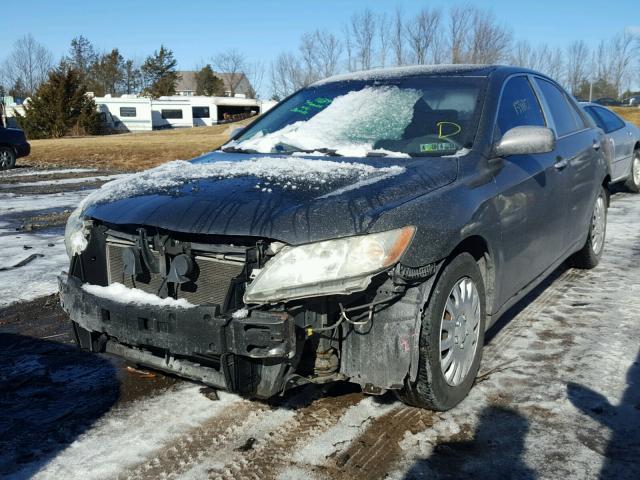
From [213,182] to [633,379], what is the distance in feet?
8.00

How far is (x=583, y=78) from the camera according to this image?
2704 inches

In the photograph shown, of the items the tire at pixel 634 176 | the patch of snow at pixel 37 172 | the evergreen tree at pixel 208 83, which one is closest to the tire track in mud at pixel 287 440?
the tire at pixel 634 176

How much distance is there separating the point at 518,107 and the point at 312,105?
1334mm

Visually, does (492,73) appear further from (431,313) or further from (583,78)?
(583,78)

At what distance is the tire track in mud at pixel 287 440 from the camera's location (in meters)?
2.59

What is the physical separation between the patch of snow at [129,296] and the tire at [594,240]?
386 centimetres

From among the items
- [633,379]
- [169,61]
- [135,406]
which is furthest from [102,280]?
[169,61]

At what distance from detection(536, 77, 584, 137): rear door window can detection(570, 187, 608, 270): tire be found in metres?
0.75

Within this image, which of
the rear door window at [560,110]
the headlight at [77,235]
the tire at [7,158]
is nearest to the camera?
the headlight at [77,235]

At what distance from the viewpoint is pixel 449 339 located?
299cm

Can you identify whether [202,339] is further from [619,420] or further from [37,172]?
[37,172]

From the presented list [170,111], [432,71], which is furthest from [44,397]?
[170,111]

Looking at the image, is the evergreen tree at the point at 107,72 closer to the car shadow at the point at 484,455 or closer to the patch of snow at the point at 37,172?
the patch of snow at the point at 37,172

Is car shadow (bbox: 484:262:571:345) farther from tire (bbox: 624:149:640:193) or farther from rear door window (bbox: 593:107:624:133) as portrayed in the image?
tire (bbox: 624:149:640:193)
